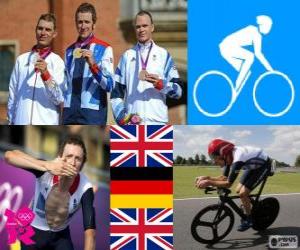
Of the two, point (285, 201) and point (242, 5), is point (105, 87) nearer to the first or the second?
point (242, 5)

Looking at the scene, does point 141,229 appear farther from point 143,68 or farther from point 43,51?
point 43,51

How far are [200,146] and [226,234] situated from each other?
2.20 feet

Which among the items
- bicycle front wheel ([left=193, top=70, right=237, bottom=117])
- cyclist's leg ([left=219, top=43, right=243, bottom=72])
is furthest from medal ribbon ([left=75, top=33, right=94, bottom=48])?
cyclist's leg ([left=219, top=43, right=243, bottom=72])

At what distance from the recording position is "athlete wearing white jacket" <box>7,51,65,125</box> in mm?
4543

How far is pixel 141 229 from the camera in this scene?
4512 millimetres

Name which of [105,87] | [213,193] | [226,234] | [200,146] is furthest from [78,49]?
[226,234]

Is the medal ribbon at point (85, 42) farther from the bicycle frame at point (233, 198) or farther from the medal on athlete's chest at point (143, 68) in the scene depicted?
the bicycle frame at point (233, 198)

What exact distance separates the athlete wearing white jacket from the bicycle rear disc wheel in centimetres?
161

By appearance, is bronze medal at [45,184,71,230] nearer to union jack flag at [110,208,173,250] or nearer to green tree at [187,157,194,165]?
union jack flag at [110,208,173,250]

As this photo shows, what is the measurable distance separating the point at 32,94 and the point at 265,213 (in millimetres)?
1919

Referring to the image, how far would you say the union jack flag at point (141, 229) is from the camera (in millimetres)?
4496

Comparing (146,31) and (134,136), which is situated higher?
(146,31)

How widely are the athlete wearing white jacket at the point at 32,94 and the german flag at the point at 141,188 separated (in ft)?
2.07

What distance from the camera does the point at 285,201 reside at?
4.54 m
